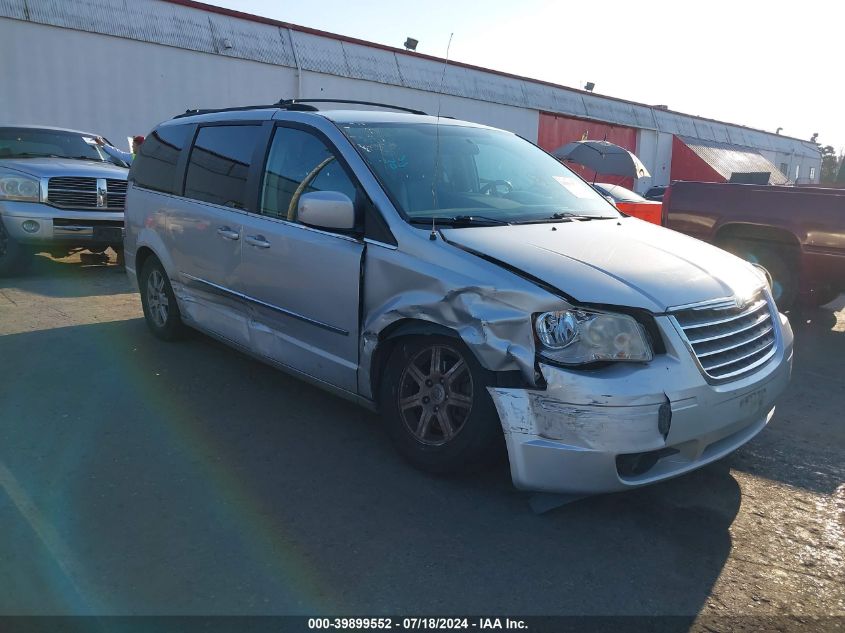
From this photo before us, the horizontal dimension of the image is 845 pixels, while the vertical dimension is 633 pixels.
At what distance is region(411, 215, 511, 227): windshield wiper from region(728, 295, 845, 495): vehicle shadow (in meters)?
1.83

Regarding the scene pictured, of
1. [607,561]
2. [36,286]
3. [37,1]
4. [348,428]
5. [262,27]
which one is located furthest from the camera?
[262,27]

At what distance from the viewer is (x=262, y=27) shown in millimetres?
19672

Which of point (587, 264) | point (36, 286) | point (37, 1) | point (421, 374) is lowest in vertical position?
point (36, 286)

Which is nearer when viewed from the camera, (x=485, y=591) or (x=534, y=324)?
(x=485, y=591)

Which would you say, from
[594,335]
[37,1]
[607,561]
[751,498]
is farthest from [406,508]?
[37,1]

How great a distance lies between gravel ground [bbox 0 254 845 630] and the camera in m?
2.64

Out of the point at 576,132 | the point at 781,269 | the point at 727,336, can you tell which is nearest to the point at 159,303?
the point at 727,336

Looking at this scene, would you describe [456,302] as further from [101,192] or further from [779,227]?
[101,192]

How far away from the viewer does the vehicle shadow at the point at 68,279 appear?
317 inches

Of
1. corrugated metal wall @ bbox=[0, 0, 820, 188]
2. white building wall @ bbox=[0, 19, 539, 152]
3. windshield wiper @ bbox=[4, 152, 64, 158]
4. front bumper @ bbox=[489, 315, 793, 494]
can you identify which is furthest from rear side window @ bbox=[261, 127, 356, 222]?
white building wall @ bbox=[0, 19, 539, 152]

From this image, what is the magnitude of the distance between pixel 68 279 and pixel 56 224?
69 cm

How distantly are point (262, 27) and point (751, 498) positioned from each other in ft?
63.9

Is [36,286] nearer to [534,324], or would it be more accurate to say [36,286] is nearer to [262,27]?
[534,324]

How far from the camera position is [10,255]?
28.2 ft
